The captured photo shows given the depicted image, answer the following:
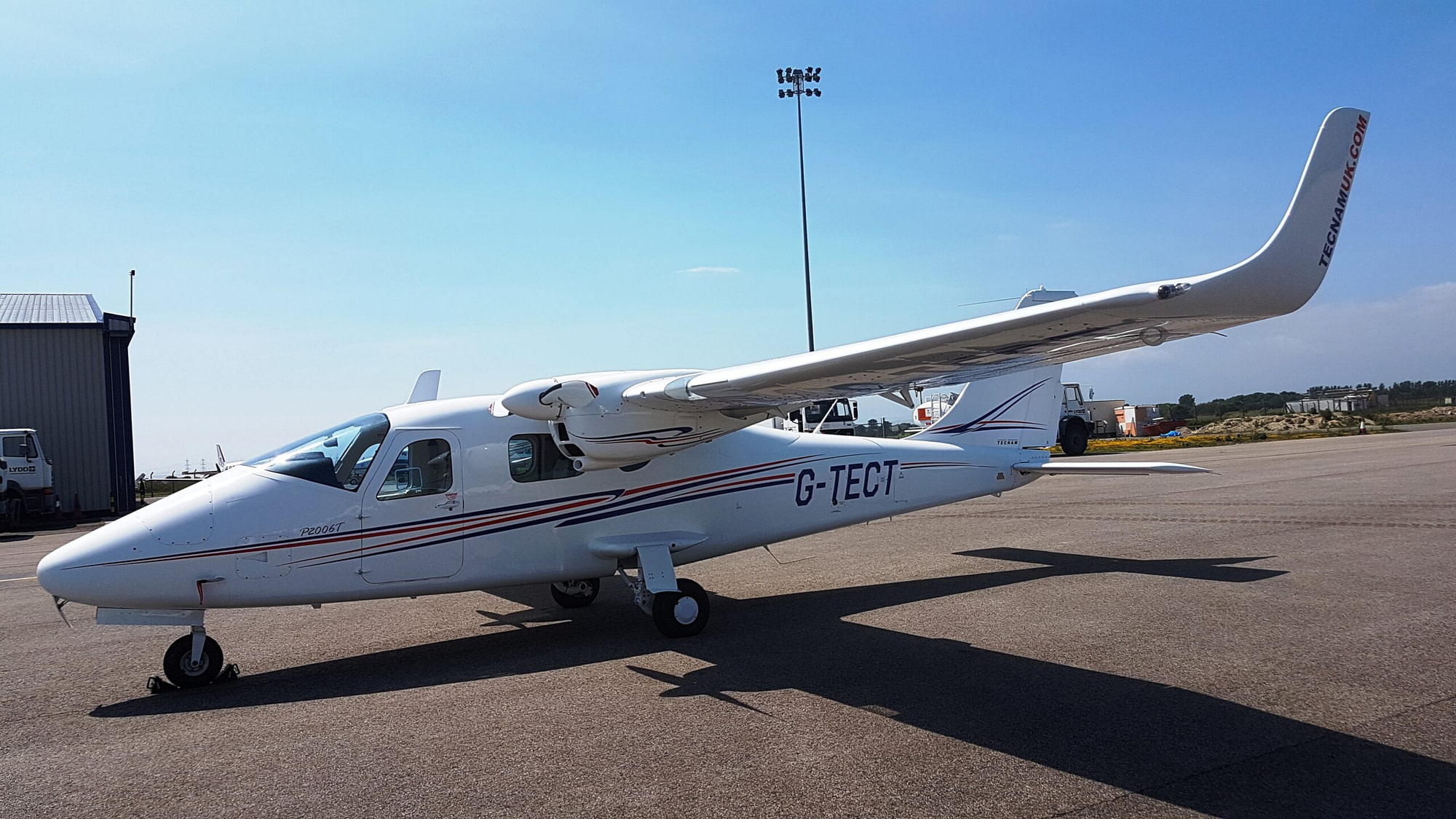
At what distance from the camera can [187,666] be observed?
7.28 m

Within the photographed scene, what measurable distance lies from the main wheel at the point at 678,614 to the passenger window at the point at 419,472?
2.25 meters

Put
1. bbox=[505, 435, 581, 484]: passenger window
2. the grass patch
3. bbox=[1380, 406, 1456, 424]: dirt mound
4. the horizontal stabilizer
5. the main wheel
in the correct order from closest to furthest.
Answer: the main wheel < bbox=[505, 435, 581, 484]: passenger window < the horizontal stabilizer < the grass patch < bbox=[1380, 406, 1456, 424]: dirt mound

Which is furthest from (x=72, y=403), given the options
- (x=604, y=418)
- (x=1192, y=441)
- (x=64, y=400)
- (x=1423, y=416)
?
(x=1423, y=416)

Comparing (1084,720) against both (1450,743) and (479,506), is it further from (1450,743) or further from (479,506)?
(479,506)

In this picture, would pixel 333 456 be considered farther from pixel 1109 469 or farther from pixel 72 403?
pixel 72 403

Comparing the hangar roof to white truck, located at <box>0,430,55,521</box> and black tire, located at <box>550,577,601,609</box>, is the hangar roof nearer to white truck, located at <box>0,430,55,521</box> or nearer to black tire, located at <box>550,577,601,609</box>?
white truck, located at <box>0,430,55,521</box>

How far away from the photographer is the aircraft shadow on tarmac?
4543 millimetres

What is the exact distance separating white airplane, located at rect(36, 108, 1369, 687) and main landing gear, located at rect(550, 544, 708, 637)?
0.02 m

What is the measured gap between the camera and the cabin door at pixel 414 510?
7906mm

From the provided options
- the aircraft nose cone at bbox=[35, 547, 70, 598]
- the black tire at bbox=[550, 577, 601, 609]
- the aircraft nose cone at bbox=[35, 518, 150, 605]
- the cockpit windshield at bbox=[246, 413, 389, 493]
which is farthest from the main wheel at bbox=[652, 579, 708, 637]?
the aircraft nose cone at bbox=[35, 547, 70, 598]

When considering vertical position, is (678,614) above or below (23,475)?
below

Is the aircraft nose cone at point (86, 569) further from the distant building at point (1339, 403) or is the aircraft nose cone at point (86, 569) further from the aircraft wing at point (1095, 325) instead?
the distant building at point (1339, 403)

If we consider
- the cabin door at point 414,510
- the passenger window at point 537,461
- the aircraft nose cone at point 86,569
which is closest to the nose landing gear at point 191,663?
the aircraft nose cone at point 86,569

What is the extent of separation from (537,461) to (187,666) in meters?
3.31
